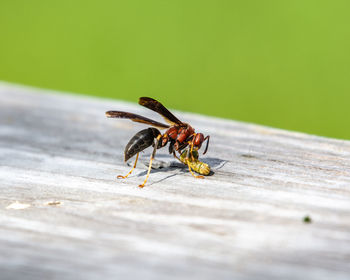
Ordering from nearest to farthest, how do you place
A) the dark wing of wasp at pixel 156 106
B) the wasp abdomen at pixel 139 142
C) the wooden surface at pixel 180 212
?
1. the wooden surface at pixel 180 212
2. the wasp abdomen at pixel 139 142
3. the dark wing of wasp at pixel 156 106

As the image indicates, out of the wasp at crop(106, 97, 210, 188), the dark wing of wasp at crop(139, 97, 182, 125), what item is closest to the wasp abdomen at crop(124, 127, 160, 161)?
the wasp at crop(106, 97, 210, 188)

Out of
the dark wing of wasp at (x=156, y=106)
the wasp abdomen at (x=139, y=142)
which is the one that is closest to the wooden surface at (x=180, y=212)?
the wasp abdomen at (x=139, y=142)

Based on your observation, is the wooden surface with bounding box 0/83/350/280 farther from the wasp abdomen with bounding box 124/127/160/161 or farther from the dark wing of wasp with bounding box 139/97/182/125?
the dark wing of wasp with bounding box 139/97/182/125

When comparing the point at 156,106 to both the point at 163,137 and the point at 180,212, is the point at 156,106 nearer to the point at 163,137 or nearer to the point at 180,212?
the point at 163,137

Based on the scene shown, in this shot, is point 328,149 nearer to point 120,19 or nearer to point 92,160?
point 92,160

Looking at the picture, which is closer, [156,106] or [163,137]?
[156,106]

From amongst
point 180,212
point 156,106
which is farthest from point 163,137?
point 180,212

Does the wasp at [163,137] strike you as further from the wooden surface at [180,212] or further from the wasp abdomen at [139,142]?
the wooden surface at [180,212]
